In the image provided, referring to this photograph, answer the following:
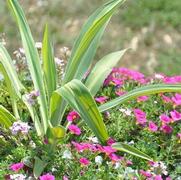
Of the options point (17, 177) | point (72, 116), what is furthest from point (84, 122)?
point (17, 177)

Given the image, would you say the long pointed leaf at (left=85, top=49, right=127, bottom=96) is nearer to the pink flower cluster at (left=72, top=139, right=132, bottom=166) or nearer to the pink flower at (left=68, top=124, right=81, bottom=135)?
the pink flower at (left=68, top=124, right=81, bottom=135)

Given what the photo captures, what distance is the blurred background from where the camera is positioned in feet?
19.5

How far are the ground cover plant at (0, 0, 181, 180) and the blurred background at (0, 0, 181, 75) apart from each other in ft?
7.67

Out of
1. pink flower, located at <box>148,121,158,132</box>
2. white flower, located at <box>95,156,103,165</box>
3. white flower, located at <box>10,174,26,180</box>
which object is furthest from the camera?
pink flower, located at <box>148,121,158,132</box>

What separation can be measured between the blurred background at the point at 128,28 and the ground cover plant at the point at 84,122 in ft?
7.67

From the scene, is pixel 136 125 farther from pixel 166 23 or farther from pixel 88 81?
pixel 166 23

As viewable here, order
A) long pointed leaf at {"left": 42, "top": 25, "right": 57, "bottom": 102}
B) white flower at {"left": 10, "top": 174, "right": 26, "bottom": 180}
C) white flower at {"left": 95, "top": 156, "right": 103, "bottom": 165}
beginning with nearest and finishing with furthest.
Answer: white flower at {"left": 10, "top": 174, "right": 26, "bottom": 180}, white flower at {"left": 95, "top": 156, "right": 103, "bottom": 165}, long pointed leaf at {"left": 42, "top": 25, "right": 57, "bottom": 102}

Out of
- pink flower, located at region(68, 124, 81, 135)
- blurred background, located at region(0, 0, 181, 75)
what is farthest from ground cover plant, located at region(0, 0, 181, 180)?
blurred background, located at region(0, 0, 181, 75)

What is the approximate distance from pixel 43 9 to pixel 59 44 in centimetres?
60

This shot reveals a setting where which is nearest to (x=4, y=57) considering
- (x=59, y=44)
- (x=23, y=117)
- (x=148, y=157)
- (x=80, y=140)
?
(x=23, y=117)

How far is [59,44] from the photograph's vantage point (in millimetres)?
6074

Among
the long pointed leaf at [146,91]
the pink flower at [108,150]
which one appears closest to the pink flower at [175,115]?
the long pointed leaf at [146,91]

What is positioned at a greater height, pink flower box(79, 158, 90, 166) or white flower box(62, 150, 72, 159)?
white flower box(62, 150, 72, 159)

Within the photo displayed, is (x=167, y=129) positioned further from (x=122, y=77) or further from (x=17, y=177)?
(x=17, y=177)
